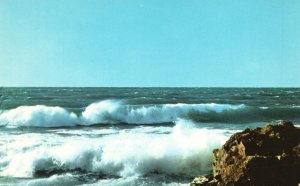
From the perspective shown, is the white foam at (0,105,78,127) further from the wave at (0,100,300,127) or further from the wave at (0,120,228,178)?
the wave at (0,120,228,178)

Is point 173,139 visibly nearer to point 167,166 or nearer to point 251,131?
point 167,166

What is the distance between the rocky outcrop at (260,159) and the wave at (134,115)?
20.4m

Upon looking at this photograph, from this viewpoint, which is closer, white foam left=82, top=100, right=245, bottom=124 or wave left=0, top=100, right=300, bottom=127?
wave left=0, top=100, right=300, bottom=127

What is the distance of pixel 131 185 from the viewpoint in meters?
10.0

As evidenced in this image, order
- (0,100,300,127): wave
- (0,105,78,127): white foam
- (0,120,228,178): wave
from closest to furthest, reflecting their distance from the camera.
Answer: (0,120,228,178): wave → (0,105,78,127): white foam → (0,100,300,127): wave

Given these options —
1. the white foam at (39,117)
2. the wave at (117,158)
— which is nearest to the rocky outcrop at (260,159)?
the wave at (117,158)

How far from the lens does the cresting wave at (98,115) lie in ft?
91.1

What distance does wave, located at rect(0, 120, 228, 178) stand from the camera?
11945 millimetres

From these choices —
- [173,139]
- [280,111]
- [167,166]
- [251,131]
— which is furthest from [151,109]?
[251,131]

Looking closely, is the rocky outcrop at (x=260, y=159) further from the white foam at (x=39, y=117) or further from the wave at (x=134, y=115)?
the white foam at (x=39, y=117)

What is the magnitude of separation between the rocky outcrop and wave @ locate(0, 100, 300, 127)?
2037cm

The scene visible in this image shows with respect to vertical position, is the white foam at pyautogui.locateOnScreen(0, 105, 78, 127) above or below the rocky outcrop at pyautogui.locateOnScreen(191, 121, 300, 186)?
below

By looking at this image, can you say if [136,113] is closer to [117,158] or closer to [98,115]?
[98,115]

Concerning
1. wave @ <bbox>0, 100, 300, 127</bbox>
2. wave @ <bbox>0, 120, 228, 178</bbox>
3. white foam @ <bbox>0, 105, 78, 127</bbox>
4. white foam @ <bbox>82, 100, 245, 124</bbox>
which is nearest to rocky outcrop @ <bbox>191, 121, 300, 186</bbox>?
wave @ <bbox>0, 120, 228, 178</bbox>
